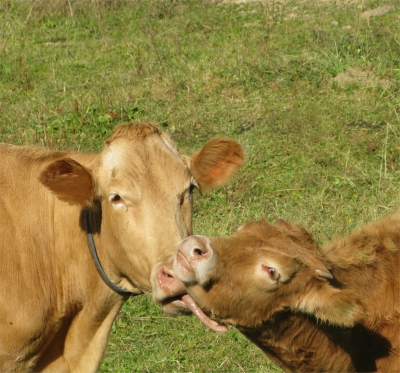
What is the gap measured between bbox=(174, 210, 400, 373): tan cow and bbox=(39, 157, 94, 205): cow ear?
3.50ft

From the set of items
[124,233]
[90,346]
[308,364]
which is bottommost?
[90,346]

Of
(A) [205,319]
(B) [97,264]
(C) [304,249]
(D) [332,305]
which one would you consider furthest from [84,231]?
(D) [332,305]

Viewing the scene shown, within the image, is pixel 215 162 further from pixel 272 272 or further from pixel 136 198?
pixel 272 272

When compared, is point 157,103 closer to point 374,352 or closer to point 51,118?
point 51,118

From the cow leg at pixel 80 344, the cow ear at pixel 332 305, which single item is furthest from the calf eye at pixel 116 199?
the cow ear at pixel 332 305

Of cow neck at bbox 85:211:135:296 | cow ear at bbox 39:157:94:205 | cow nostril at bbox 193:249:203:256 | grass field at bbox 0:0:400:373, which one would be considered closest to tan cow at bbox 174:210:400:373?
cow nostril at bbox 193:249:203:256

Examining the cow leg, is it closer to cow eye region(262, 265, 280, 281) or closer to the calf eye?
the calf eye

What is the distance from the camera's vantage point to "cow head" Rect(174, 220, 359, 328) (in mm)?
4086

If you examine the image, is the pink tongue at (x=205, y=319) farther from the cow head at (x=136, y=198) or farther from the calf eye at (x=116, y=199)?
the calf eye at (x=116, y=199)

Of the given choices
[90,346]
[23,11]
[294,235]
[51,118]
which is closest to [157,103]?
[51,118]

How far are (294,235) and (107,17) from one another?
937cm

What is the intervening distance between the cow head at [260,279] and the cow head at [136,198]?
444 mm

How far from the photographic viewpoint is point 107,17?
1302cm

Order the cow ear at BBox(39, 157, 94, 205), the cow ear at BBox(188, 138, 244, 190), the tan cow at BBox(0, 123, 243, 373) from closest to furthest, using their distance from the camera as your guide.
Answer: the tan cow at BBox(0, 123, 243, 373)
the cow ear at BBox(39, 157, 94, 205)
the cow ear at BBox(188, 138, 244, 190)
